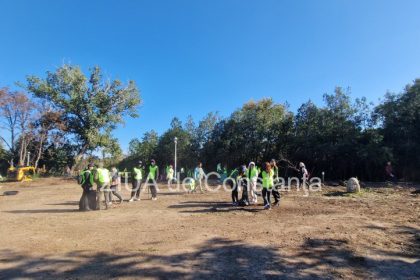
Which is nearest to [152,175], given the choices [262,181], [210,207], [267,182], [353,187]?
[210,207]

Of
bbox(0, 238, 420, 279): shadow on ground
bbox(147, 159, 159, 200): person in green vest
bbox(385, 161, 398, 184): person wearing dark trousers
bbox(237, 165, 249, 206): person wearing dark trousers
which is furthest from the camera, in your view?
bbox(385, 161, 398, 184): person wearing dark trousers

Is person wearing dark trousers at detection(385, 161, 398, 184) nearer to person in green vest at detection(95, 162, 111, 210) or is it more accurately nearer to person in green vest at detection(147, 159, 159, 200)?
person in green vest at detection(147, 159, 159, 200)

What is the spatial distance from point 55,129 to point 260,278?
3477 cm

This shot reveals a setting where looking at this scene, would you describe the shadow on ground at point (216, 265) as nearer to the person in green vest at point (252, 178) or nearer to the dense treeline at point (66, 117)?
the person in green vest at point (252, 178)

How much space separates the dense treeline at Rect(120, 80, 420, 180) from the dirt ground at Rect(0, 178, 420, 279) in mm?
15328

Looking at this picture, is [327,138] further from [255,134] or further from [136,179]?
[136,179]

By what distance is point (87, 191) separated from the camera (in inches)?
488

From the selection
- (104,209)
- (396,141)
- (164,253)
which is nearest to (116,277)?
(164,253)

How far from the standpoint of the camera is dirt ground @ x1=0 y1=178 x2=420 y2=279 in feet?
18.9

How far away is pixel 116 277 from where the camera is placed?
543 cm

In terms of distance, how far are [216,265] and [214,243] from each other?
1395mm

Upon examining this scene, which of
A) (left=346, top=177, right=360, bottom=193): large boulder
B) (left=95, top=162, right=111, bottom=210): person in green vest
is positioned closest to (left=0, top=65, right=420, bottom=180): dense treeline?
(left=346, top=177, right=360, bottom=193): large boulder

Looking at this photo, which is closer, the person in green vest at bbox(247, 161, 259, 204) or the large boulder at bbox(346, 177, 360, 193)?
the person in green vest at bbox(247, 161, 259, 204)

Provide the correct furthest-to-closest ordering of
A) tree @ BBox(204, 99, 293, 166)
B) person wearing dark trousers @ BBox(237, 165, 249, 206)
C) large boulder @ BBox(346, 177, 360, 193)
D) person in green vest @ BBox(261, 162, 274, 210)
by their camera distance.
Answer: tree @ BBox(204, 99, 293, 166), large boulder @ BBox(346, 177, 360, 193), person wearing dark trousers @ BBox(237, 165, 249, 206), person in green vest @ BBox(261, 162, 274, 210)
